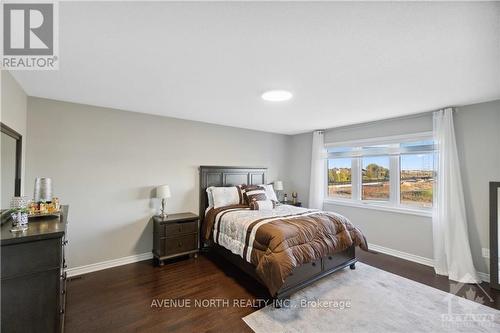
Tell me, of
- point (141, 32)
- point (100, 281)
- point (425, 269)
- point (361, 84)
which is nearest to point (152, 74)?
point (141, 32)

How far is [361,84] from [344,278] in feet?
8.03

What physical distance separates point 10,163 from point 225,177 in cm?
288

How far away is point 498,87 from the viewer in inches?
92.4

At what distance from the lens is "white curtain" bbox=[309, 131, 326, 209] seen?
4.77 m

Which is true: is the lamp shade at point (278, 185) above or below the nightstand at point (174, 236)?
above

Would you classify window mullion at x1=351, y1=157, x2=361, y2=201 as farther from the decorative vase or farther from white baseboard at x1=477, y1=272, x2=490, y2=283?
the decorative vase

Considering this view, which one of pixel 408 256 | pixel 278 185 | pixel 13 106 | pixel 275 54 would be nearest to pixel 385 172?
pixel 408 256

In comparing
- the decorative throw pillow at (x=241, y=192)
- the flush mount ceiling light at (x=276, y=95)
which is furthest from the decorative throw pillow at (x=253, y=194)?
the flush mount ceiling light at (x=276, y=95)

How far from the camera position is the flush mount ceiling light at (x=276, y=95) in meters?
2.45

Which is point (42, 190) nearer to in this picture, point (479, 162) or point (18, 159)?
point (18, 159)

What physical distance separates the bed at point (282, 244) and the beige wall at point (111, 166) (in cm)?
94

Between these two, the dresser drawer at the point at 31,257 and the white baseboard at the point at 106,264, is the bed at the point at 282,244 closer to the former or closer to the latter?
the white baseboard at the point at 106,264

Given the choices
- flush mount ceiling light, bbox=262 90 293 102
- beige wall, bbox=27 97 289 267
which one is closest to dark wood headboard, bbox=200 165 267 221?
beige wall, bbox=27 97 289 267

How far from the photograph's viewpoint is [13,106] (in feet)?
7.04
